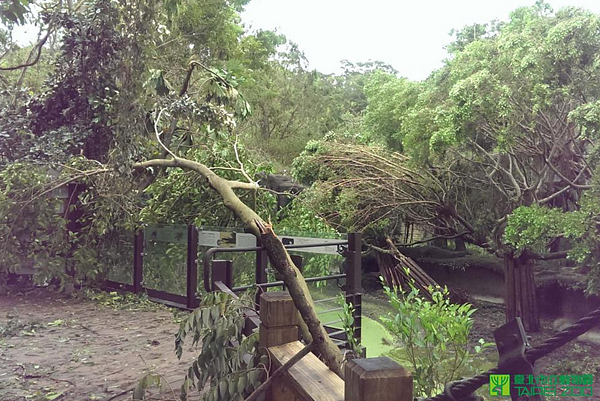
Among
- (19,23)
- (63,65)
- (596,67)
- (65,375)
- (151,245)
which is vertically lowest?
(65,375)

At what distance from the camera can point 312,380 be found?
1327mm

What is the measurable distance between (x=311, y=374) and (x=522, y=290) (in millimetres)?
7756

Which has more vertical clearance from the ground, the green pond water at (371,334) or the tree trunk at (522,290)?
the tree trunk at (522,290)

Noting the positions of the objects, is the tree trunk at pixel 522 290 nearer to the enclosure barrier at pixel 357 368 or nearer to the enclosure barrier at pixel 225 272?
the enclosure barrier at pixel 225 272

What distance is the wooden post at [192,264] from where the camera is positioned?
6.50 metres

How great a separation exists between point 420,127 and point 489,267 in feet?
12.2

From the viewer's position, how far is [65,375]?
3844 millimetres

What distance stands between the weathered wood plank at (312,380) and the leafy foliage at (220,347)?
0.25 metres

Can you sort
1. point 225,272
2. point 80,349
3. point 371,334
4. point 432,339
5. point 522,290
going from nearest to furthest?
point 432,339 < point 225,272 < point 80,349 < point 371,334 < point 522,290

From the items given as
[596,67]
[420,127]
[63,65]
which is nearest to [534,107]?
[596,67]

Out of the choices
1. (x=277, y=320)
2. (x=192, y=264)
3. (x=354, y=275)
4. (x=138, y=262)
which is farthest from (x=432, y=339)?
(x=138, y=262)

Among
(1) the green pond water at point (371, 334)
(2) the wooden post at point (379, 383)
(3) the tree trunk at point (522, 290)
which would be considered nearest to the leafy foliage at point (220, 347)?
(2) the wooden post at point (379, 383)

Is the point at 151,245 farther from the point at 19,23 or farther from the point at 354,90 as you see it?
the point at 354,90

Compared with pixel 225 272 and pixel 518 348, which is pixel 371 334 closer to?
pixel 225 272
